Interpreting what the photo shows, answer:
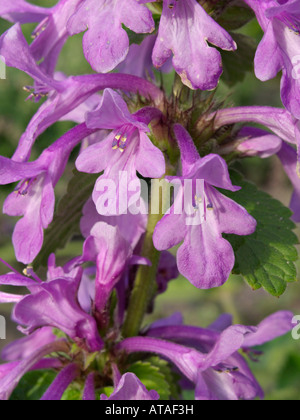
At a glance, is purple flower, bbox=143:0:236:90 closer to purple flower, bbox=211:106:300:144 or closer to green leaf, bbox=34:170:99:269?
purple flower, bbox=211:106:300:144

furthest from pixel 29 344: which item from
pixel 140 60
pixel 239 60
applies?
pixel 239 60

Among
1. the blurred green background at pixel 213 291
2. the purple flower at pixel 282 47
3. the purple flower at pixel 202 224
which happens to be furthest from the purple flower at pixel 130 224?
the blurred green background at pixel 213 291

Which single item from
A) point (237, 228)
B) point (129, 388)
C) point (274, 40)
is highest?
point (274, 40)

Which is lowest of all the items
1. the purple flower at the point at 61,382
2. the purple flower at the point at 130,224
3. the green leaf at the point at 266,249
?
the purple flower at the point at 61,382

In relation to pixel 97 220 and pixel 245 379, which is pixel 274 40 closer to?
pixel 97 220

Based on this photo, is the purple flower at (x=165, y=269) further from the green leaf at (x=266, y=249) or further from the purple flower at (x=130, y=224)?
the green leaf at (x=266, y=249)
